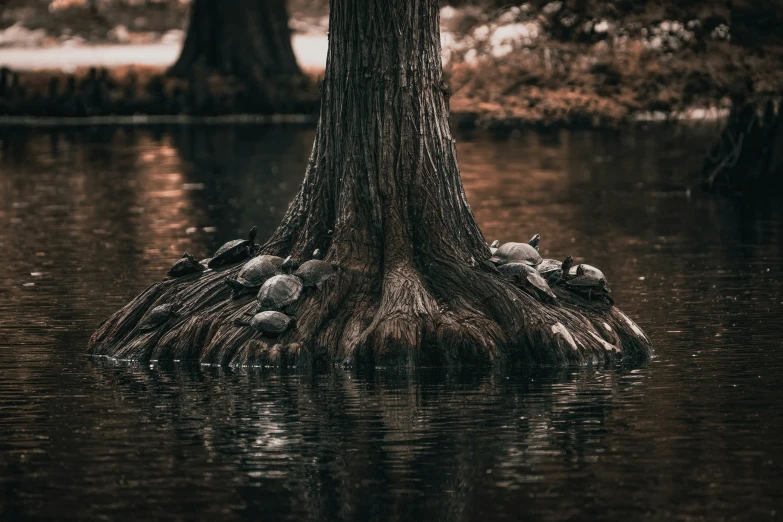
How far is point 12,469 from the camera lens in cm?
1141

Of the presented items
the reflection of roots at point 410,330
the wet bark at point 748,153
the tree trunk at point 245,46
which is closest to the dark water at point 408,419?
the reflection of roots at point 410,330

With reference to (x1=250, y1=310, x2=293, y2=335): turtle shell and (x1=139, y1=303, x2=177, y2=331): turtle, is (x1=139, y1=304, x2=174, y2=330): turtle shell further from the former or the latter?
(x1=250, y1=310, x2=293, y2=335): turtle shell

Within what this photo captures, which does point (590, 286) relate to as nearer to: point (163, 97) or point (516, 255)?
point (516, 255)

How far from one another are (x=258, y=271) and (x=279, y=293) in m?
0.71

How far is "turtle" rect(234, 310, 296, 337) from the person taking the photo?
600 inches

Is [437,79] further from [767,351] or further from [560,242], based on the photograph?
[560,242]

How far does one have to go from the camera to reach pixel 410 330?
15.2 meters

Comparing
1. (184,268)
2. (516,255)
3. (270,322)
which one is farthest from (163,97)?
(270,322)

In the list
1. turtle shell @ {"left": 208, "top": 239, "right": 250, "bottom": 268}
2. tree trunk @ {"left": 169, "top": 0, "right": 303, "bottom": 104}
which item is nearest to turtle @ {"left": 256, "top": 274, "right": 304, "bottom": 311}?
turtle shell @ {"left": 208, "top": 239, "right": 250, "bottom": 268}

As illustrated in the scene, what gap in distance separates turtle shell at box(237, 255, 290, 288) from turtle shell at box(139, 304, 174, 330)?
0.69 meters

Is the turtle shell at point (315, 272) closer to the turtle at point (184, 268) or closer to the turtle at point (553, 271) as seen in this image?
the turtle at point (184, 268)

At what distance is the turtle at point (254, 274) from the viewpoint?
16.0 m

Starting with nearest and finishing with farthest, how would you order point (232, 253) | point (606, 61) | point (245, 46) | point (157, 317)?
point (157, 317) < point (232, 253) < point (606, 61) < point (245, 46)

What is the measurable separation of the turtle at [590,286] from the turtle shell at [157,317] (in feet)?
11.8
